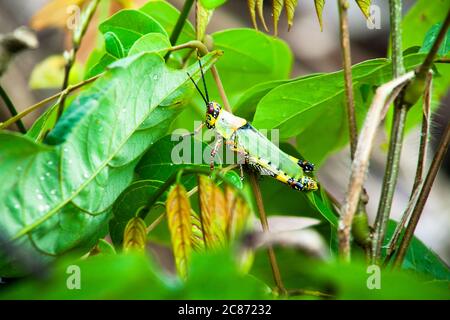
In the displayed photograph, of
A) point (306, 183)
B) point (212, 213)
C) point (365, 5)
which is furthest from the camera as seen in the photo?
point (306, 183)

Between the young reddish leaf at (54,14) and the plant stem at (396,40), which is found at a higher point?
A: the young reddish leaf at (54,14)

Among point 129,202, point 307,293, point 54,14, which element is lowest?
point 307,293

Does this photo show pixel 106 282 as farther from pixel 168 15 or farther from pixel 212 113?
pixel 168 15

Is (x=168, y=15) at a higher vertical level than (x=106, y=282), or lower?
higher

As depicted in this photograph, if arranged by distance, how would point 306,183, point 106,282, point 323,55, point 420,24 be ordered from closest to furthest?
point 106,282
point 306,183
point 420,24
point 323,55

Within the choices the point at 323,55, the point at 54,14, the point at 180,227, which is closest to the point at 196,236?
→ the point at 180,227

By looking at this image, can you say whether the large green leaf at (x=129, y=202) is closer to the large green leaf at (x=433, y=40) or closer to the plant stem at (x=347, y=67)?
the plant stem at (x=347, y=67)

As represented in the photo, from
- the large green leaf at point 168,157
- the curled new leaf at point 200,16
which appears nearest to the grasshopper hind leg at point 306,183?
the large green leaf at point 168,157
